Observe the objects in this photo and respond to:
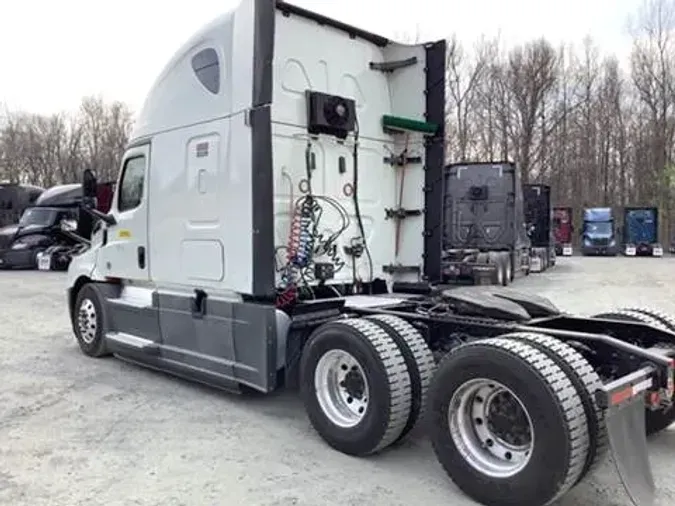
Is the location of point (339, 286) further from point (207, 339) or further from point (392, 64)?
point (392, 64)

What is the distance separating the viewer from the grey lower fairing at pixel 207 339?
16.8 feet

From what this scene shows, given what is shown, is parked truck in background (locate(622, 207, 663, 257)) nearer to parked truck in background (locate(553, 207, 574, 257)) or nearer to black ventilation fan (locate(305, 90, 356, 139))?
parked truck in background (locate(553, 207, 574, 257))

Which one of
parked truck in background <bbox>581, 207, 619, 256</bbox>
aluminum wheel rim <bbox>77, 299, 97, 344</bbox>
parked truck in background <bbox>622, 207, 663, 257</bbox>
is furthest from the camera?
parked truck in background <bbox>581, 207, 619, 256</bbox>

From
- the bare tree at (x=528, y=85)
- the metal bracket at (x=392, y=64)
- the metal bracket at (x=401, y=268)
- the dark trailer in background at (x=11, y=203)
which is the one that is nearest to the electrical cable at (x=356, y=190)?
the metal bracket at (x=401, y=268)

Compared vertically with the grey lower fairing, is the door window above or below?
above

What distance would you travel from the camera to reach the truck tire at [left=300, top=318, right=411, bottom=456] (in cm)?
421

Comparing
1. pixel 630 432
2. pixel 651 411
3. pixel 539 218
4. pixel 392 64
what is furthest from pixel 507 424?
pixel 539 218

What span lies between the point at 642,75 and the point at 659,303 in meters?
28.3

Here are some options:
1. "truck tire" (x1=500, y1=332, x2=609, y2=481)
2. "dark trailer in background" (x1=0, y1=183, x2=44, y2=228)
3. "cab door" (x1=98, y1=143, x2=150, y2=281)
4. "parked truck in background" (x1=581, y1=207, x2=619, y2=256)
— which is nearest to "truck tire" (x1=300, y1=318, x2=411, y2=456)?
"truck tire" (x1=500, y1=332, x2=609, y2=481)

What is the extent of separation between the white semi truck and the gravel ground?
0.21 meters

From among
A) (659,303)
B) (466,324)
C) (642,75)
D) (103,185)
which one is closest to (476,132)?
(642,75)

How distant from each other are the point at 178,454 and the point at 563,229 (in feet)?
92.8

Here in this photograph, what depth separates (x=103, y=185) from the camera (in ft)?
26.3

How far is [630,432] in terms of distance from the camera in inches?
136
